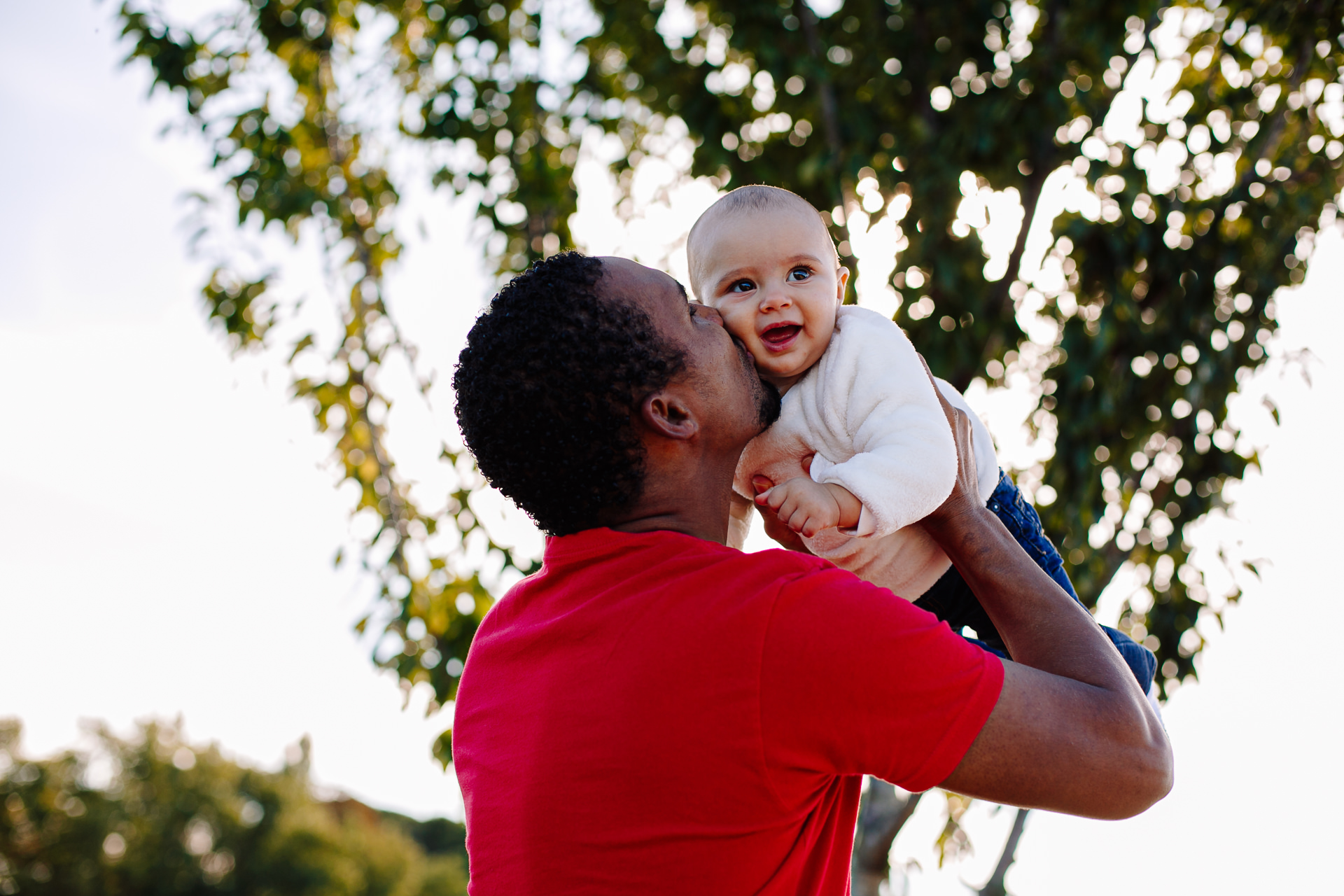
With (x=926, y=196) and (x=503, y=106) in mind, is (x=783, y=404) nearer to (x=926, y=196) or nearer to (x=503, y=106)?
(x=926, y=196)

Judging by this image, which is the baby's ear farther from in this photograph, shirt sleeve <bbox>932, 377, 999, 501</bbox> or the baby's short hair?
shirt sleeve <bbox>932, 377, 999, 501</bbox>

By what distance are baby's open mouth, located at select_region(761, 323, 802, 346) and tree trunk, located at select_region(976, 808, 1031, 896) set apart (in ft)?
9.00

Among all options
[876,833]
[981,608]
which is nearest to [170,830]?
[876,833]

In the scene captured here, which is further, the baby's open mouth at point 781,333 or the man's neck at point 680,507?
the baby's open mouth at point 781,333

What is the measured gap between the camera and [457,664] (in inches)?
150

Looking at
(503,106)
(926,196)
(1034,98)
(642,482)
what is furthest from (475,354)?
(503,106)

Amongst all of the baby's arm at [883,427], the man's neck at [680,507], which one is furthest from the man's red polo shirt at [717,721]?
the baby's arm at [883,427]

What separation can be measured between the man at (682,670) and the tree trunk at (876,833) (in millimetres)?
2388

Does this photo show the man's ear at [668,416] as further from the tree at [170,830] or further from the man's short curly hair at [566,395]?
the tree at [170,830]

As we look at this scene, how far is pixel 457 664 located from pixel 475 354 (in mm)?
2648

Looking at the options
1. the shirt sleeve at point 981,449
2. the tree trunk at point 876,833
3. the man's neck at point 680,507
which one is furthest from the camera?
the tree trunk at point 876,833

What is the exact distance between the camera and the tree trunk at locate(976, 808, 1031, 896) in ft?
12.0

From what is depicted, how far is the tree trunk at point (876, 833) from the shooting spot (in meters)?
3.58

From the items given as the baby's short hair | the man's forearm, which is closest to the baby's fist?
the man's forearm
